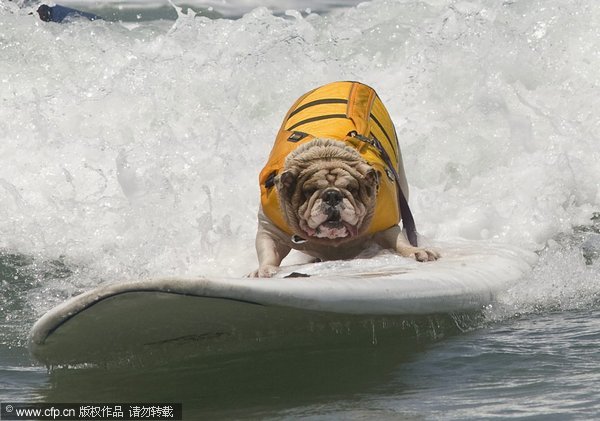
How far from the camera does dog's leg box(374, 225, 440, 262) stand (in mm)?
6746

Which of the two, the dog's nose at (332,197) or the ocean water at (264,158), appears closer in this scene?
the ocean water at (264,158)

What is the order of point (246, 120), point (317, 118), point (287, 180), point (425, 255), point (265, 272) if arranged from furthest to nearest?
point (246, 120) < point (317, 118) < point (425, 255) < point (287, 180) < point (265, 272)

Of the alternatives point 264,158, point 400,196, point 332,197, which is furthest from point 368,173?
point 264,158

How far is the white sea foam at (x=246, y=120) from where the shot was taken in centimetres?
862

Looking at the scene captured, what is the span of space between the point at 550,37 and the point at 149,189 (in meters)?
5.34

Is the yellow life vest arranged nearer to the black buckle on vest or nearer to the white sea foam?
the black buckle on vest

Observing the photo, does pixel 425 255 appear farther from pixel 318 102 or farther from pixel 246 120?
pixel 246 120

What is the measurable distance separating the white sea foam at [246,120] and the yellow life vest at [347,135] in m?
0.73

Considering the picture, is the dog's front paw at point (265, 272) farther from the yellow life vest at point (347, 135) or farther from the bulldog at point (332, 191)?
the yellow life vest at point (347, 135)

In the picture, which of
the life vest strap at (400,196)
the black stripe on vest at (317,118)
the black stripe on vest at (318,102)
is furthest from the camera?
the black stripe on vest at (318,102)

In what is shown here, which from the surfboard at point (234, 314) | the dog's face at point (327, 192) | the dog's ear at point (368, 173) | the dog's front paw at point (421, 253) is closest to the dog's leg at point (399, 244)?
the dog's front paw at point (421, 253)

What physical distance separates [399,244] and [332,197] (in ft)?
2.32

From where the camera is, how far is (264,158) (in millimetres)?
10016

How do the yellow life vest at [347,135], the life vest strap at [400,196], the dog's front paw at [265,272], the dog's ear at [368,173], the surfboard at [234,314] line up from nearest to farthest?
the surfboard at [234,314] → the dog's front paw at [265,272] → the dog's ear at [368,173] → the yellow life vest at [347,135] → the life vest strap at [400,196]
